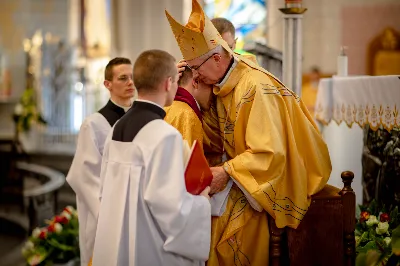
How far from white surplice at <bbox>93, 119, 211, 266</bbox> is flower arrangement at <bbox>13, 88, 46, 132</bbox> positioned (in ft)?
28.6

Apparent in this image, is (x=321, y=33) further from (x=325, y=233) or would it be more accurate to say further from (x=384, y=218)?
(x=325, y=233)

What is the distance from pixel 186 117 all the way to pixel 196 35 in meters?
0.42

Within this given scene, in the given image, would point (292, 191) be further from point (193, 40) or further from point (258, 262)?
point (193, 40)

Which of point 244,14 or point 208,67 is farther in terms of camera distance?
point 244,14

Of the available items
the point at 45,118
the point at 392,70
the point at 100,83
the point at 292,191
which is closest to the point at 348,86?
the point at 292,191

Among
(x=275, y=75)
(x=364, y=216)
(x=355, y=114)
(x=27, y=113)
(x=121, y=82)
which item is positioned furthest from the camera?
(x=27, y=113)

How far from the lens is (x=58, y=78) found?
1291cm

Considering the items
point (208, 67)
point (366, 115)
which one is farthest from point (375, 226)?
point (208, 67)

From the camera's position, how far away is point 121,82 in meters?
4.51

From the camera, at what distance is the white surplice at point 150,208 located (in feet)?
9.85

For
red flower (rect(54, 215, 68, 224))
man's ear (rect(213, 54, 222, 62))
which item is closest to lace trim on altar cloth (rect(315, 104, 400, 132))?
man's ear (rect(213, 54, 222, 62))

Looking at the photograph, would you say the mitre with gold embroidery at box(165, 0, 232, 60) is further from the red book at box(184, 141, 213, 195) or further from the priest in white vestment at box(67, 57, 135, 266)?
the priest in white vestment at box(67, 57, 135, 266)

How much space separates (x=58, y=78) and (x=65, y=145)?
147 centimetres

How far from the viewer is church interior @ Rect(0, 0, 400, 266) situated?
3693 mm
